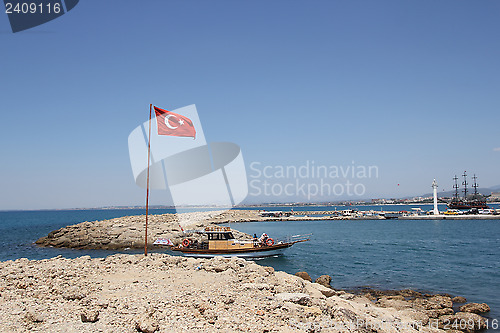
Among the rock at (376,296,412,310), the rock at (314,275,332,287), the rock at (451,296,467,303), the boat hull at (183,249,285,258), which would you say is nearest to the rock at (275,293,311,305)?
the rock at (376,296,412,310)

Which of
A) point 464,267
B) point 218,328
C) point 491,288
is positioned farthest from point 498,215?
point 218,328

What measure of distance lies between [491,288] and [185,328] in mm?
19670

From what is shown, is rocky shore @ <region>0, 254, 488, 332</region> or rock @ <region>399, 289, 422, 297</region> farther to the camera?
rock @ <region>399, 289, 422, 297</region>

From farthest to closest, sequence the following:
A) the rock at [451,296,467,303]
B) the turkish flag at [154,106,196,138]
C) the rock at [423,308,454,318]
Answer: the turkish flag at [154,106,196,138] → the rock at [451,296,467,303] → the rock at [423,308,454,318]

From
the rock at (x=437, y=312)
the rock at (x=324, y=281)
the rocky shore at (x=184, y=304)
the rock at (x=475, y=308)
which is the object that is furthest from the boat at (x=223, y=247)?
the rock at (x=475, y=308)

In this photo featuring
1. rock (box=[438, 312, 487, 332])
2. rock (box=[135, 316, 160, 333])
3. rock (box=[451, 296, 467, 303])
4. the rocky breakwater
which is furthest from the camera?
the rocky breakwater

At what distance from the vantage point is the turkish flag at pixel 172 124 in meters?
18.0

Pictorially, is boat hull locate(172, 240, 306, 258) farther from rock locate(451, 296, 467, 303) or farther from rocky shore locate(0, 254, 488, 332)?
rock locate(451, 296, 467, 303)

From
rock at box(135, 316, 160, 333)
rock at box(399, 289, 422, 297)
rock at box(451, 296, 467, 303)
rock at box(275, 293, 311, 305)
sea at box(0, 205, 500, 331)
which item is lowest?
sea at box(0, 205, 500, 331)

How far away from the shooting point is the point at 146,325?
7.84 meters

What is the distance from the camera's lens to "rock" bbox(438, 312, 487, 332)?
41.7ft

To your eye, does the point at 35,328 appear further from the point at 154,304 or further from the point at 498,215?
the point at 498,215

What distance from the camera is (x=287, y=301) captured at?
32.6ft

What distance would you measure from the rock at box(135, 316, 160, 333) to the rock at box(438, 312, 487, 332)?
1098cm
